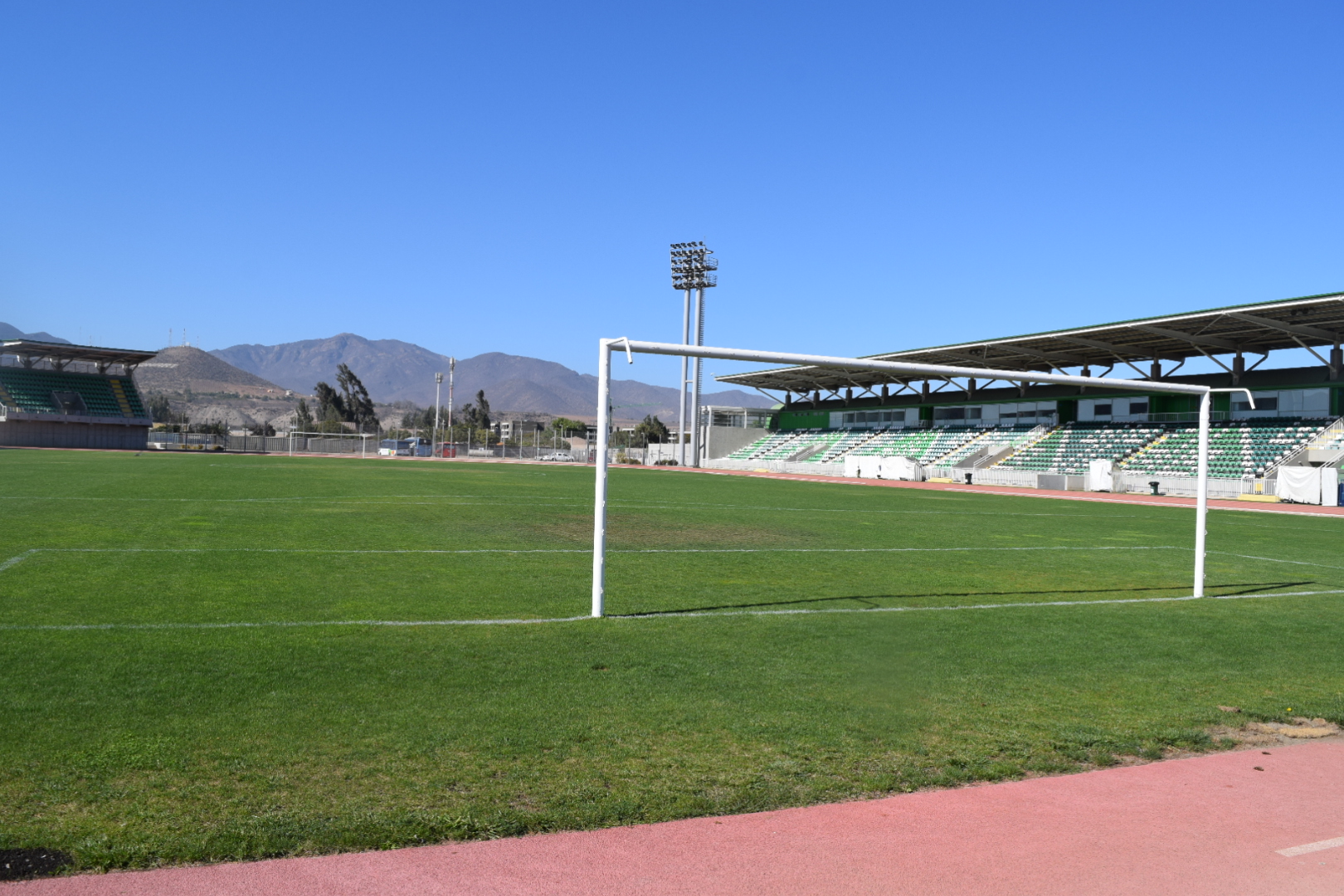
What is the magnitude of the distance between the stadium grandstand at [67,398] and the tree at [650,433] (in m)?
61.7

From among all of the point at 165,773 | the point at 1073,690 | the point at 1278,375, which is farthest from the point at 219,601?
the point at 1278,375

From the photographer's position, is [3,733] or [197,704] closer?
[3,733]

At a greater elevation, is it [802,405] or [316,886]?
[802,405]

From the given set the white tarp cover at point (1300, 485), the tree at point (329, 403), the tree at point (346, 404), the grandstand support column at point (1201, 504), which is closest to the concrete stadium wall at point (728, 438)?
the white tarp cover at point (1300, 485)

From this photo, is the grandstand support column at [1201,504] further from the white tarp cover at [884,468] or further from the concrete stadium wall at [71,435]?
the concrete stadium wall at [71,435]

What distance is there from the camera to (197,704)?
5.09 meters

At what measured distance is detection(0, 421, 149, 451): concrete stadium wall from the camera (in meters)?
72.2

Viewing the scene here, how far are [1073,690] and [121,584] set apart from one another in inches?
325

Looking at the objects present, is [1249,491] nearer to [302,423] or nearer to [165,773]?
[165,773]

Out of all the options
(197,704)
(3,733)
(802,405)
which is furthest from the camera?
(802,405)

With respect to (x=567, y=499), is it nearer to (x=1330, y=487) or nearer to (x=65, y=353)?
(x=1330, y=487)

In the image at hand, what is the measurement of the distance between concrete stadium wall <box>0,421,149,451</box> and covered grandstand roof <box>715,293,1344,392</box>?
180ft

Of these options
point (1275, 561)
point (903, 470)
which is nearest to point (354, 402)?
point (903, 470)

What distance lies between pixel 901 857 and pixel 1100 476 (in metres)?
39.5
